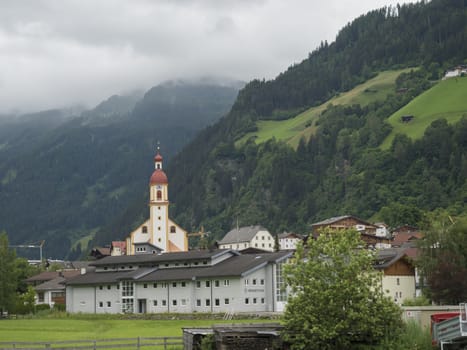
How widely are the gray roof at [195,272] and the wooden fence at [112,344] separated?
144 feet

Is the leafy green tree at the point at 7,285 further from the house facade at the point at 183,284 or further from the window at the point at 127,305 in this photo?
the window at the point at 127,305

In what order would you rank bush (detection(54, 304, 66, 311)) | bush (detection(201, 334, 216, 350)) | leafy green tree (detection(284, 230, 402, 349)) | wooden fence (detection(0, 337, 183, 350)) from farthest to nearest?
bush (detection(54, 304, 66, 311))
wooden fence (detection(0, 337, 183, 350))
bush (detection(201, 334, 216, 350))
leafy green tree (detection(284, 230, 402, 349))

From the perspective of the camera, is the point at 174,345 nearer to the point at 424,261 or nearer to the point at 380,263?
the point at 424,261

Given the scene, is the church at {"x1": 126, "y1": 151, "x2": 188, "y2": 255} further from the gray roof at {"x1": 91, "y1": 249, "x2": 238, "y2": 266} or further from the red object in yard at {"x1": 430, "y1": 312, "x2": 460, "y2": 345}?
the red object in yard at {"x1": 430, "y1": 312, "x2": 460, "y2": 345}

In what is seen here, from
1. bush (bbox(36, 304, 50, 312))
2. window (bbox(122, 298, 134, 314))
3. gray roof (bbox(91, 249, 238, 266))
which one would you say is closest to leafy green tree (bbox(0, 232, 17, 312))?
bush (bbox(36, 304, 50, 312))

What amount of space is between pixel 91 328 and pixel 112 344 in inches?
1056

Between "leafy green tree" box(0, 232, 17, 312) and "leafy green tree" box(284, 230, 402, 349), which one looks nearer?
"leafy green tree" box(284, 230, 402, 349)

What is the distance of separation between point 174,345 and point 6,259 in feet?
216

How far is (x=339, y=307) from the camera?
54125 mm

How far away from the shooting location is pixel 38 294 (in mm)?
147125

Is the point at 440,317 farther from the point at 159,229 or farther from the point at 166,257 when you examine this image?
the point at 159,229

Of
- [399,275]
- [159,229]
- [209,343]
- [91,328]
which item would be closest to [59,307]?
[91,328]

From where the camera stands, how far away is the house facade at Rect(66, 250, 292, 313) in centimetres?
10681

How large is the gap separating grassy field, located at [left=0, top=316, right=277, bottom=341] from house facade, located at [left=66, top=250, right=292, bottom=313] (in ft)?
35.3
